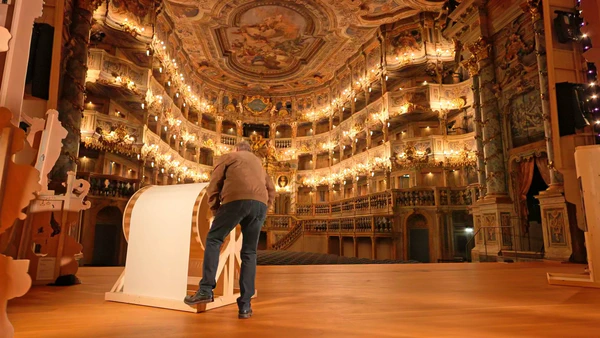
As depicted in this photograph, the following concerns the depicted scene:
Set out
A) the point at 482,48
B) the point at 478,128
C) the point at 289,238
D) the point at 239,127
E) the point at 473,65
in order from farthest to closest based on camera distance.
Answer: the point at 239,127 < the point at 289,238 < the point at 473,65 < the point at 478,128 < the point at 482,48

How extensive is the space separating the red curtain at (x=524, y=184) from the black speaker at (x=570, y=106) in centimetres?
706

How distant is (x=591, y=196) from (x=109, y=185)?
16.9 meters

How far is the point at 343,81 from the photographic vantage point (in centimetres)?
Answer: 2861

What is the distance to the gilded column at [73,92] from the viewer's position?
8.72 meters

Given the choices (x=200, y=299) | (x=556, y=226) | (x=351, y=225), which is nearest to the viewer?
(x=200, y=299)

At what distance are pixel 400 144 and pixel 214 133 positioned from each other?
53.3 ft

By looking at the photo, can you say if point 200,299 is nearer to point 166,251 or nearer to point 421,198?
point 166,251

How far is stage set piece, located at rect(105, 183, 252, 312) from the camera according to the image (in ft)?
9.12

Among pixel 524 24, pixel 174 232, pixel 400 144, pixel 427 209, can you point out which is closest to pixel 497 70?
pixel 524 24

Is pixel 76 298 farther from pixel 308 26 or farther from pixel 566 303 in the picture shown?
pixel 308 26

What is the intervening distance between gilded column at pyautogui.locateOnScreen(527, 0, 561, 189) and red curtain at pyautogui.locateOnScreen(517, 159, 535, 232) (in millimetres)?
1438

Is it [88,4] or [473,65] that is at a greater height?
[88,4]

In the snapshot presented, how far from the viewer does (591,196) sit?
154 inches

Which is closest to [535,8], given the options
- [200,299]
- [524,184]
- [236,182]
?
[524,184]
